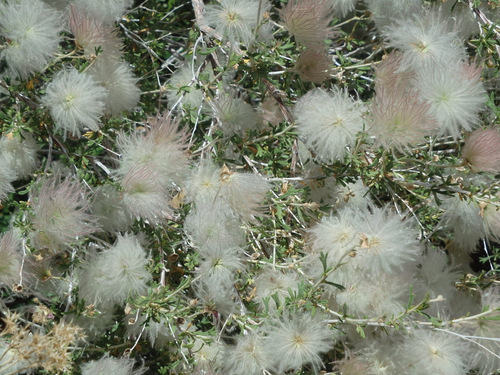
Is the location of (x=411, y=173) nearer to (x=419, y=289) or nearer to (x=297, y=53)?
(x=419, y=289)

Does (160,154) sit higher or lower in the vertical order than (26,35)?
lower

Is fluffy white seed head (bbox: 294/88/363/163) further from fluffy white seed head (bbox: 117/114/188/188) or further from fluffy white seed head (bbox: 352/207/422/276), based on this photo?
fluffy white seed head (bbox: 117/114/188/188)

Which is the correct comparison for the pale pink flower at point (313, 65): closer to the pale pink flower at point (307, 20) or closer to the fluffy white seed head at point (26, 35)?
the pale pink flower at point (307, 20)

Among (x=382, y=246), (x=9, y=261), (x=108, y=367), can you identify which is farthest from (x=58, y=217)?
(x=382, y=246)

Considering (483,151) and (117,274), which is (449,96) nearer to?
(483,151)

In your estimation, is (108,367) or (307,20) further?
(307,20)

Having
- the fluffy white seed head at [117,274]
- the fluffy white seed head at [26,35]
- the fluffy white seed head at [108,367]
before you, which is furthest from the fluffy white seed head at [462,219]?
the fluffy white seed head at [26,35]

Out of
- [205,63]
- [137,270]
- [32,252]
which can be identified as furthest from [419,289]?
[32,252]
